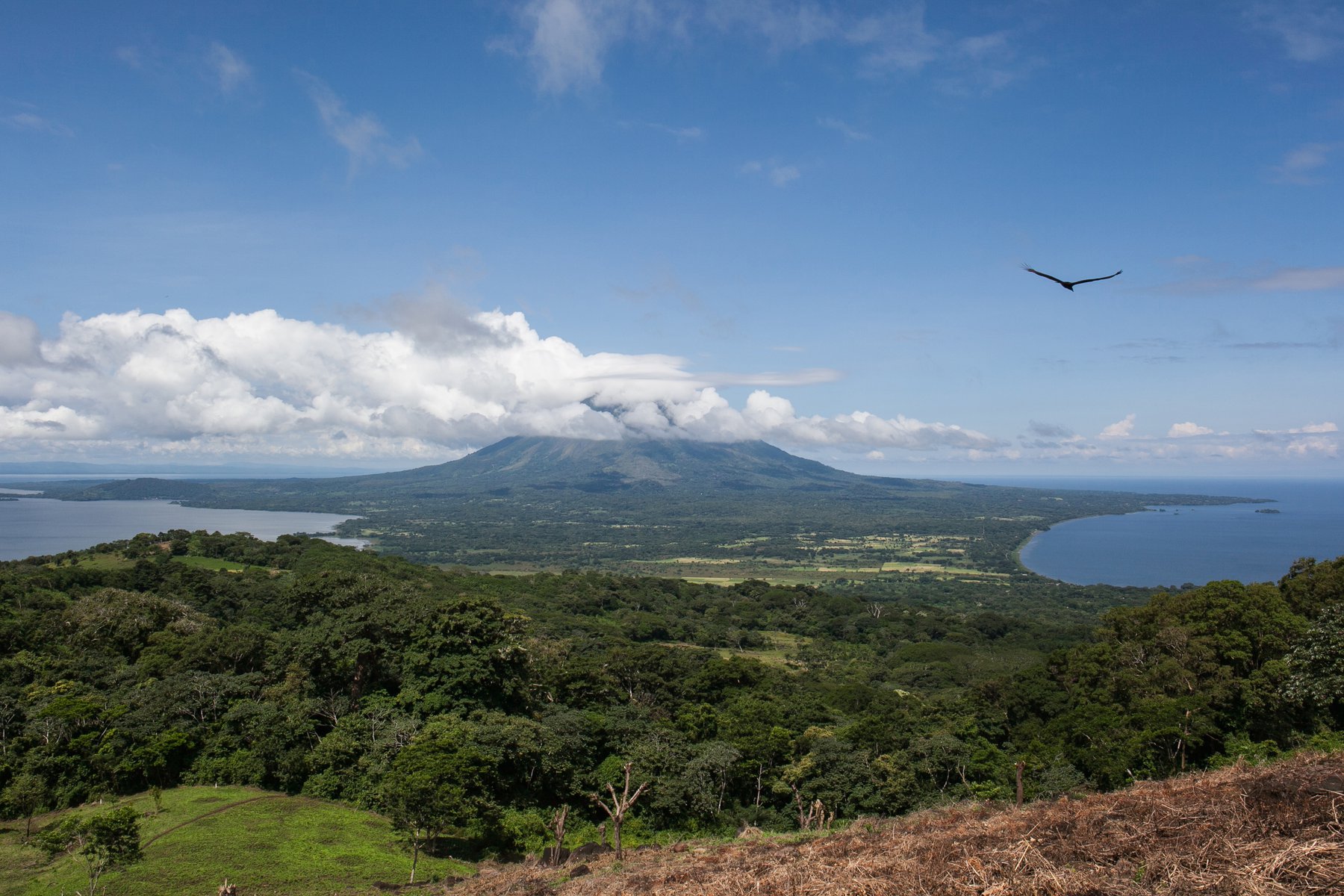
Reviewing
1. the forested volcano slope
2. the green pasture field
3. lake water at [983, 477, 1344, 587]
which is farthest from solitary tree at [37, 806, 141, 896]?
lake water at [983, 477, 1344, 587]

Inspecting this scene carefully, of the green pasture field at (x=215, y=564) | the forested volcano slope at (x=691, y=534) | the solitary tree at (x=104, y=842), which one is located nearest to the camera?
the solitary tree at (x=104, y=842)

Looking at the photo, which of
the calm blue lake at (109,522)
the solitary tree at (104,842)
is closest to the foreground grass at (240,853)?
the solitary tree at (104,842)

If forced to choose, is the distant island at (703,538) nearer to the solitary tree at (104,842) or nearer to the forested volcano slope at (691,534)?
the forested volcano slope at (691,534)

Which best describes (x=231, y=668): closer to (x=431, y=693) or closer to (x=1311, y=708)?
(x=431, y=693)

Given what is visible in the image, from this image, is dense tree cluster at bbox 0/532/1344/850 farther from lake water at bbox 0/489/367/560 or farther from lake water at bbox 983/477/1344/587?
lake water at bbox 983/477/1344/587

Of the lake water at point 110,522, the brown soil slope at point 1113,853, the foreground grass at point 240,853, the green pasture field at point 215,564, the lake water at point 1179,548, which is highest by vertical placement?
the brown soil slope at point 1113,853

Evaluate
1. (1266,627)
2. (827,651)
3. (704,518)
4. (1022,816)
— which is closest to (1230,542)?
(704,518)

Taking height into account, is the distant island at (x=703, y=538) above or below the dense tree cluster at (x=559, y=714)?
below
